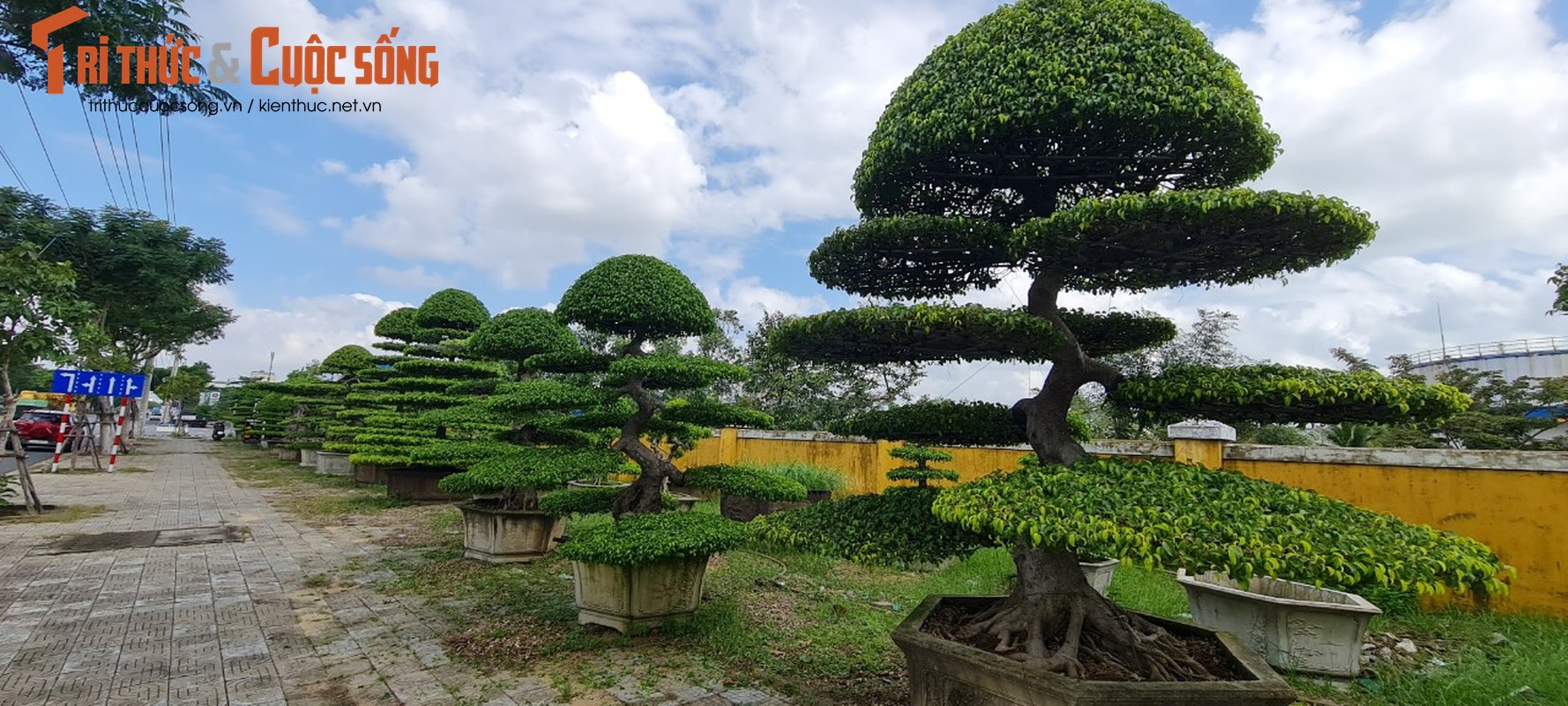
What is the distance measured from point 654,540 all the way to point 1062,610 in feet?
6.41

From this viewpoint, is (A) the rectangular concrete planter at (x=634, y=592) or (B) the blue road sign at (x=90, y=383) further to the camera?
(B) the blue road sign at (x=90, y=383)

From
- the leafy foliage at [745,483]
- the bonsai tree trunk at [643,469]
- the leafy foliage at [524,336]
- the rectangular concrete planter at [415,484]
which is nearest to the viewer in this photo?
the leafy foliage at [745,483]

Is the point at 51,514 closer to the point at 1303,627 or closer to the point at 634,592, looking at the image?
the point at 634,592

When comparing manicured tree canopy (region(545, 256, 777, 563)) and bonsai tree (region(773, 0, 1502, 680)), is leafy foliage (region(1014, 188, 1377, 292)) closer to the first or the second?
bonsai tree (region(773, 0, 1502, 680))

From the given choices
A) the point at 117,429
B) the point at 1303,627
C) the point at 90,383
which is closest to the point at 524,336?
the point at 1303,627

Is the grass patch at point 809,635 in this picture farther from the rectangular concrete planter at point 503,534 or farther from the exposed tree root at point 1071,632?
the exposed tree root at point 1071,632

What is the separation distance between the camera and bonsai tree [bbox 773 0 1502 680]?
1.94m

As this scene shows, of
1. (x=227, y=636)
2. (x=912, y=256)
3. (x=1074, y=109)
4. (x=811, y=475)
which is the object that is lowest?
(x=227, y=636)

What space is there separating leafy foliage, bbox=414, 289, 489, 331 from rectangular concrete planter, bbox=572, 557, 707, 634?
693cm

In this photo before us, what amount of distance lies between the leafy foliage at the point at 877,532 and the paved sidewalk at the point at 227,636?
0.77 m

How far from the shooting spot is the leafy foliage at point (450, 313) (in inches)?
390

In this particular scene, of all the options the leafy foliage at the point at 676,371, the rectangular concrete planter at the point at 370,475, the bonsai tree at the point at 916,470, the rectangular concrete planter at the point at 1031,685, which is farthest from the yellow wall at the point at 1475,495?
the rectangular concrete planter at the point at 370,475

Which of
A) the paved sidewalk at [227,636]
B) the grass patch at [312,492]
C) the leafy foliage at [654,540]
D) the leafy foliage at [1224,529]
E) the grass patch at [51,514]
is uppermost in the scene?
the leafy foliage at [1224,529]

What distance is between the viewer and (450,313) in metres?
9.88
